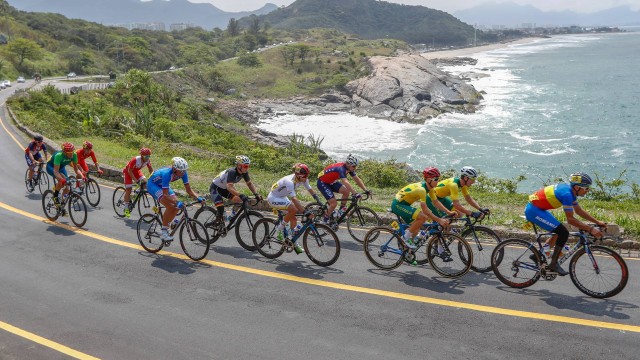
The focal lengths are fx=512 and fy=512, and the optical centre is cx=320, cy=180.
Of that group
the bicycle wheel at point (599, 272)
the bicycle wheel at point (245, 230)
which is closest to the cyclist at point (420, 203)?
the bicycle wheel at point (599, 272)

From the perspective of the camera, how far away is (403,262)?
10.8m

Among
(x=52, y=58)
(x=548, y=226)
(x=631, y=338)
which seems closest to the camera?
(x=631, y=338)

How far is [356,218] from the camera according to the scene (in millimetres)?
13203

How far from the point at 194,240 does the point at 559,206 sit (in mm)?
7339

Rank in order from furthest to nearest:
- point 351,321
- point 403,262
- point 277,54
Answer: point 277,54 < point 403,262 < point 351,321

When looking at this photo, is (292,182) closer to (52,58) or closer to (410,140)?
(410,140)

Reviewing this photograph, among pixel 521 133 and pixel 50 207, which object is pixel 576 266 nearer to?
pixel 50 207

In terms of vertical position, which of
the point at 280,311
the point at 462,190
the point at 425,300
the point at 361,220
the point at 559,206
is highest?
the point at 462,190

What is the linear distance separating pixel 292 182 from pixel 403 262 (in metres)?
2.89

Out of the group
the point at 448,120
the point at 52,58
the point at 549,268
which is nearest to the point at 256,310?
the point at 549,268

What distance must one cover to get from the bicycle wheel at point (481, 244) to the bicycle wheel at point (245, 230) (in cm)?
466

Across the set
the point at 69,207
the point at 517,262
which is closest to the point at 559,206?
the point at 517,262

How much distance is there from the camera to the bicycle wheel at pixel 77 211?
13484 millimetres

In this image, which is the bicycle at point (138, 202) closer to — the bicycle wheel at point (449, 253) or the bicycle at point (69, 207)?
the bicycle at point (69, 207)
